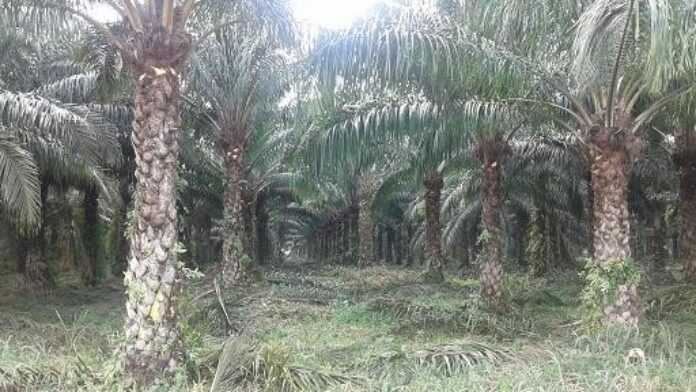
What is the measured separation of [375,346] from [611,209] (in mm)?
3508

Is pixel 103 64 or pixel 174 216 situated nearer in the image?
pixel 174 216

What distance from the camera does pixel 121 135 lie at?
15.7 meters

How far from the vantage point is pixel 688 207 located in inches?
541

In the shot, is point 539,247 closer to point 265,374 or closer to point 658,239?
point 658,239

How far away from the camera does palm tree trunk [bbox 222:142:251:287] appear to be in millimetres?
14945

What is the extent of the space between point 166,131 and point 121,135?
32.3ft

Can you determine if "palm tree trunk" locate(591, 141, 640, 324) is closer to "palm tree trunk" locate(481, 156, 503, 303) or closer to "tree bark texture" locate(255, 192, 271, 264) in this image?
"palm tree trunk" locate(481, 156, 503, 303)

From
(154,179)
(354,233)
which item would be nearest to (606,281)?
(154,179)

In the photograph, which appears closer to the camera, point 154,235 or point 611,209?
point 154,235

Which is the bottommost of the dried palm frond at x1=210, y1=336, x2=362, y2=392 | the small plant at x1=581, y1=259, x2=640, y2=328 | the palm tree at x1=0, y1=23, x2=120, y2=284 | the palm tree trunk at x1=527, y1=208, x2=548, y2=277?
the dried palm frond at x1=210, y1=336, x2=362, y2=392

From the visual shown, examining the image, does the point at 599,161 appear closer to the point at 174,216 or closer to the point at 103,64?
the point at 174,216

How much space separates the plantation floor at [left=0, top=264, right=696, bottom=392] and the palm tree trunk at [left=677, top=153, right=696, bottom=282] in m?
1.46

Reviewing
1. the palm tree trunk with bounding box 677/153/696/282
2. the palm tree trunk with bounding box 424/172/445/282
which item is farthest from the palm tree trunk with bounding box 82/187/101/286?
the palm tree trunk with bounding box 677/153/696/282

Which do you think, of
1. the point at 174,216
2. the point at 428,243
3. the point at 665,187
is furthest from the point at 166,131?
the point at 665,187
